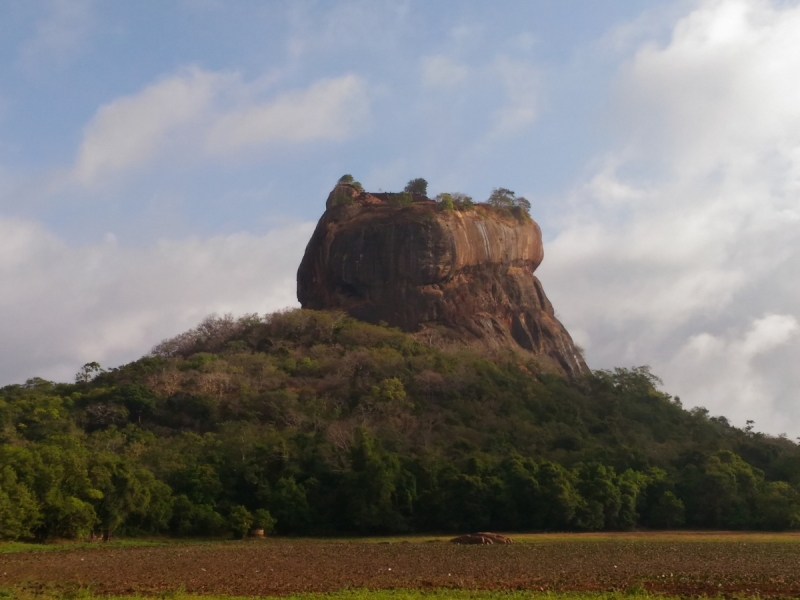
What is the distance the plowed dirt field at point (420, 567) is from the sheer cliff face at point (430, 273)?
110 ft

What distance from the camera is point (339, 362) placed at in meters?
57.8

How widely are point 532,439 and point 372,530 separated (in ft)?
42.0

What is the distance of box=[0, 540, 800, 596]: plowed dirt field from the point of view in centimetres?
2069

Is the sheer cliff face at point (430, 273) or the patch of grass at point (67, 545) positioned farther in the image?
the sheer cliff face at point (430, 273)

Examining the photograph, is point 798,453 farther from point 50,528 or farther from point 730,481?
point 50,528

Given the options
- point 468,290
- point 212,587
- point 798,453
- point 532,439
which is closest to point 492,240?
point 468,290

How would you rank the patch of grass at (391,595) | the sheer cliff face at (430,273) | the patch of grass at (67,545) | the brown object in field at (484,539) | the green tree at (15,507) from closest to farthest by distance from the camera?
the patch of grass at (391,595), the patch of grass at (67,545), the green tree at (15,507), the brown object in field at (484,539), the sheer cliff face at (430,273)

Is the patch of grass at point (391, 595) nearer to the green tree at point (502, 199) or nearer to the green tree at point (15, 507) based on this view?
the green tree at point (15, 507)

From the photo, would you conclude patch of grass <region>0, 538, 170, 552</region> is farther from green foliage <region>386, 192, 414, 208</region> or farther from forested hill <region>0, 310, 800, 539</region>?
green foliage <region>386, 192, 414, 208</region>

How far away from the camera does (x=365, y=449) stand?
41.8 meters

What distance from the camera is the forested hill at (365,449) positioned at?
38.1 metres

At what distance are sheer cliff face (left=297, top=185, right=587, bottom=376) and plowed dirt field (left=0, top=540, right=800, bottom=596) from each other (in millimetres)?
33610

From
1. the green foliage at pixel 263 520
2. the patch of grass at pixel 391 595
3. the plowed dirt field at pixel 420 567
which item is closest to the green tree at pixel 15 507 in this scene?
the plowed dirt field at pixel 420 567

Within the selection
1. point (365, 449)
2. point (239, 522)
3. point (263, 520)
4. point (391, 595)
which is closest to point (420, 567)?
point (391, 595)
